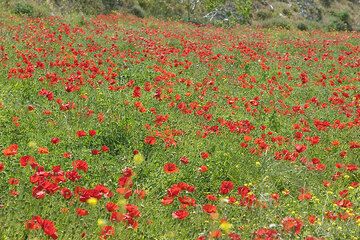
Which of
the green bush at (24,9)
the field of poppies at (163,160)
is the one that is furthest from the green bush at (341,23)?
the field of poppies at (163,160)

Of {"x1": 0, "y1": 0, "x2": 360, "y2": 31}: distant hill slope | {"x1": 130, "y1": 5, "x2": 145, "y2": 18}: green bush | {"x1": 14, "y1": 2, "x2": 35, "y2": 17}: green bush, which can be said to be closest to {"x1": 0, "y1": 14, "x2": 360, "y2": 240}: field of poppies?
{"x1": 14, "y1": 2, "x2": 35, "y2": 17}: green bush

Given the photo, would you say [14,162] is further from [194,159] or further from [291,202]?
[291,202]

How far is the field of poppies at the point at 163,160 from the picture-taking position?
347cm

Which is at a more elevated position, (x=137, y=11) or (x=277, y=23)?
(x=277, y=23)

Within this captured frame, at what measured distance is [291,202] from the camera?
4.96 metres

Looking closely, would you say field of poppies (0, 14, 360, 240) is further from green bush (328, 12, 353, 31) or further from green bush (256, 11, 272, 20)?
green bush (328, 12, 353, 31)

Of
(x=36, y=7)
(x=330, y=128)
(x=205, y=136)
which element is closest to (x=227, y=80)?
(x=330, y=128)

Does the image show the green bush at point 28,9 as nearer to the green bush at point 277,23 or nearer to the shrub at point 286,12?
the green bush at point 277,23

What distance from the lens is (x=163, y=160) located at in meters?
5.42

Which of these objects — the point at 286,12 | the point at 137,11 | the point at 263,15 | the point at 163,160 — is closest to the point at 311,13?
the point at 286,12

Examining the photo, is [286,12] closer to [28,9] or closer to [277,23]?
[277,23]

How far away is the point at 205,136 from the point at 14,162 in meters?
2.53

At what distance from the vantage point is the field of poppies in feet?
11.4

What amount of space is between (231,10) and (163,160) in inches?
1019
